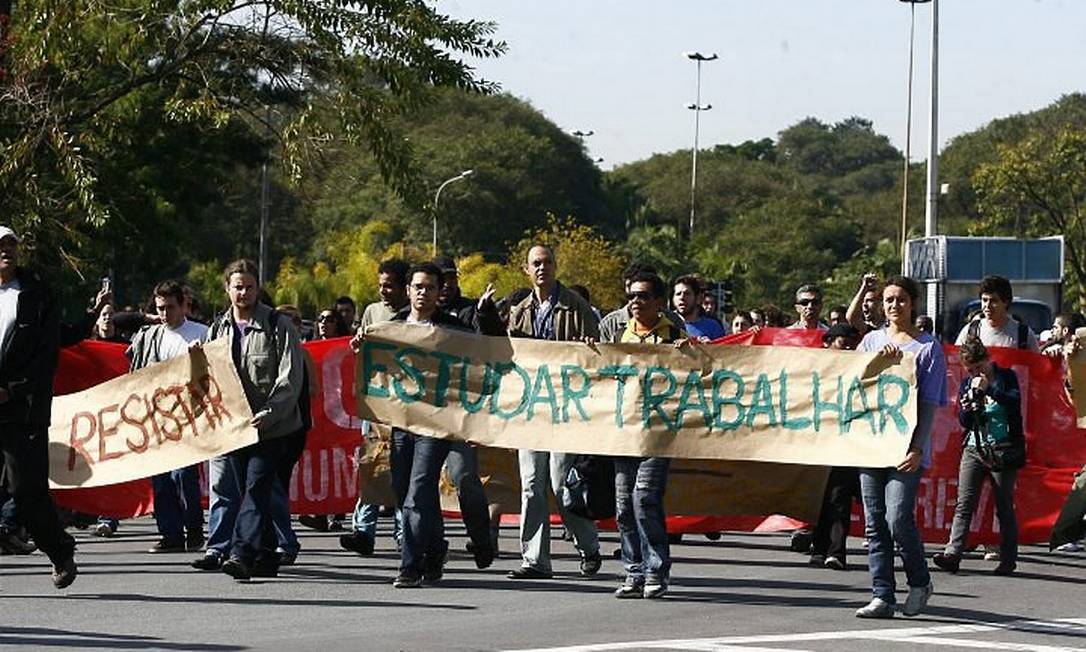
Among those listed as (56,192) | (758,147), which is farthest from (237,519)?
(758,147)

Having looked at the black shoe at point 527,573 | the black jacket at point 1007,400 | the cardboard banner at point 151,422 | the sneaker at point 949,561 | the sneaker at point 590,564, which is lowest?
the black shoe at point 527,573

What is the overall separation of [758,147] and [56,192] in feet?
455

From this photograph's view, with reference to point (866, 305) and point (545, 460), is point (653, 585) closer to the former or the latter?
point (545, 460)

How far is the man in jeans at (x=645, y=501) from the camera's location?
441 inches

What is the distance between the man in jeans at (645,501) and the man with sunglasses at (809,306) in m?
4.10

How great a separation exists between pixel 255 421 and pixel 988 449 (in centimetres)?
436

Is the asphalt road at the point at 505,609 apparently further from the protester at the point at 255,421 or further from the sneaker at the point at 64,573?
the protester at the point at 255,421

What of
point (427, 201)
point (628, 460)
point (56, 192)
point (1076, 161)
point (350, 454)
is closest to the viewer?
point (628, 460)

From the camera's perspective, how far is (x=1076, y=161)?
70.7 metres

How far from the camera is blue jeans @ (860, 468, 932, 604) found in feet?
34.6

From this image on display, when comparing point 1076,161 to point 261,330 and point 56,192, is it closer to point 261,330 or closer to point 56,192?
point 56,192

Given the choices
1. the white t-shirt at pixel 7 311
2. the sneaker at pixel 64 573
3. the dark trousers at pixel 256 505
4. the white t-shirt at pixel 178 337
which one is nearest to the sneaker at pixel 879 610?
the dark trousers at pixel 256 505

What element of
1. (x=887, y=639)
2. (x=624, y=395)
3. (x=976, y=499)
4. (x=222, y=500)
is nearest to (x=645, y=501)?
(x=624, y=395)

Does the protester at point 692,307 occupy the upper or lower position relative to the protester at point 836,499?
upper
